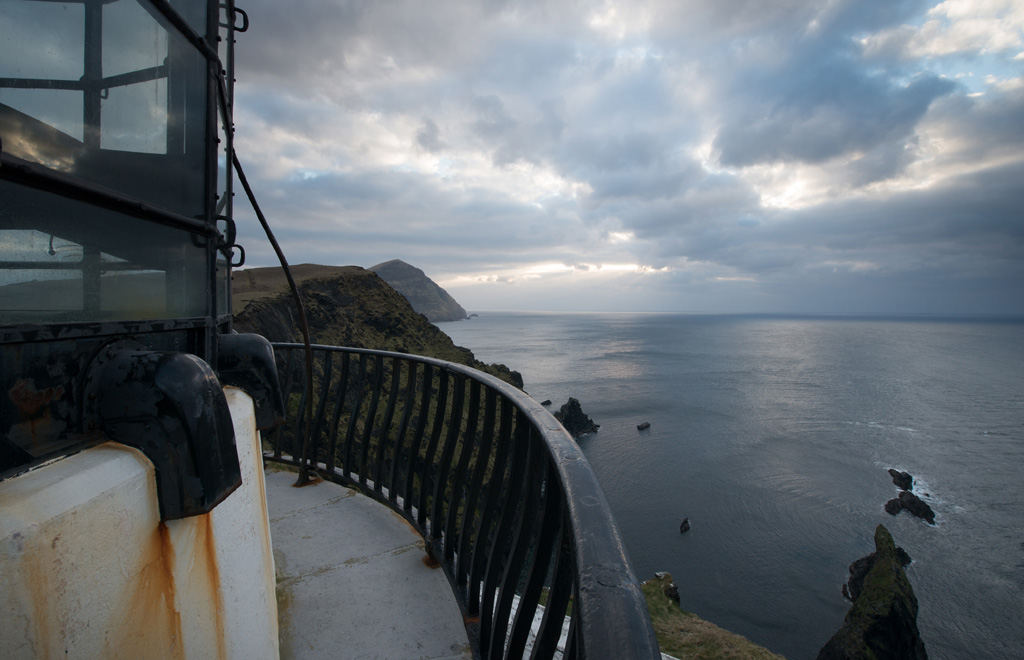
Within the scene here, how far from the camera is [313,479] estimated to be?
4.57 metres

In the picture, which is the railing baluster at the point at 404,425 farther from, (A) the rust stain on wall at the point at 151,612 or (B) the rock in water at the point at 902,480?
(B) the rock in water at the point at 902,480

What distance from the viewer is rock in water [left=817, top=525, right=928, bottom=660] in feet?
73.9

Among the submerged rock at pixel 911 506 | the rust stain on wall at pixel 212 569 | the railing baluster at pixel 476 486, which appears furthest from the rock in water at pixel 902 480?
the rust stain on wall at pixel 212 569

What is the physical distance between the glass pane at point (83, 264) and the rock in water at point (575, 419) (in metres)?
46.6

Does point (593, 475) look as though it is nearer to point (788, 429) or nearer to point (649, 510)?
point (649, 510)

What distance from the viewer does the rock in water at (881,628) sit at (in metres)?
22.5

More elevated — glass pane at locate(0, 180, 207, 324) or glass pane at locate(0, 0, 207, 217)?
glass pane at locate(0, 0, 207, 217)

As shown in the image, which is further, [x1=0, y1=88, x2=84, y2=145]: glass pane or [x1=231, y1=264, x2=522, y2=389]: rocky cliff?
[x1=231, y1=264, x2=522, y2=389]: rocky cliff

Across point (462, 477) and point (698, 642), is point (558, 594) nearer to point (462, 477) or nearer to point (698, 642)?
point (462, 477)

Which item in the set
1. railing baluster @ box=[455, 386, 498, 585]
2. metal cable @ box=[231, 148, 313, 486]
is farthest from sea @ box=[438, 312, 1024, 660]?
metal cable @ box=[231, 148, 313, 486]

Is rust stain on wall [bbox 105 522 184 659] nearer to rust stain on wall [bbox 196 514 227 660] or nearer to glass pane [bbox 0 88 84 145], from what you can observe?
rust stain on wall [bbox 196 514 227 660]

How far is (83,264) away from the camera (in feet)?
4.24

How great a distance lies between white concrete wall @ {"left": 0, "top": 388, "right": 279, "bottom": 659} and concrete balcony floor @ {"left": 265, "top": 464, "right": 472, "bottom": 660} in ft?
3.12

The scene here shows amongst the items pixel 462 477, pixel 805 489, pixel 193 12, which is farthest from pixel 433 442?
pixel 805 489
